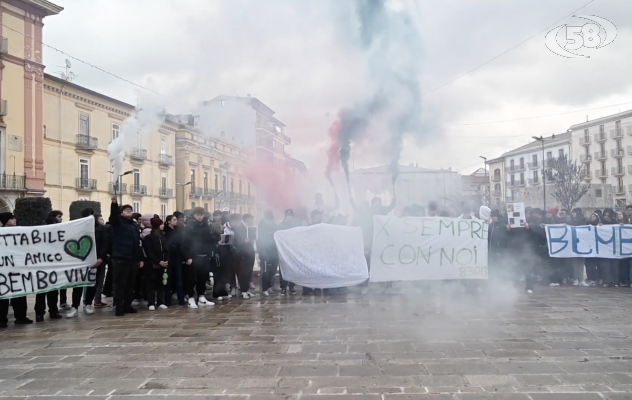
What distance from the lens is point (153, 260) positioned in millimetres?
9859

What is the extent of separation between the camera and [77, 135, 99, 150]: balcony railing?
36.0 m

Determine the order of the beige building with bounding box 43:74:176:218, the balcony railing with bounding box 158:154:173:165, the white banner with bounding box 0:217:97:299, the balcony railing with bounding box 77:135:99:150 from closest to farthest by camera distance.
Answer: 1. the white banner with bounding box 0:217:97:299
2. the balcony railing with bounding box 158:154:173:165
3. the beige building with bounding box 43:74:176:218
4. the balcony railing with bounding box 77:135:99:150

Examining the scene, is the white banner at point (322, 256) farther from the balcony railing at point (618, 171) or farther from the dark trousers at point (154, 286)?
the balcony railing at point (618, 171)

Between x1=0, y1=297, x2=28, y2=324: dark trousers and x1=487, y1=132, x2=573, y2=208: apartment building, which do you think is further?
x1=487, y1=132, x2=573, y2=208: apartment building

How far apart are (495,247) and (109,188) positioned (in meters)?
33.5

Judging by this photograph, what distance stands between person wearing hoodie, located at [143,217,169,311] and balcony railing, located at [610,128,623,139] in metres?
78.2

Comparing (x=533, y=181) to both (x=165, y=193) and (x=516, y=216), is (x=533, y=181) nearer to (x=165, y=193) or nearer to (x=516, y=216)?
(x=165, y=193)

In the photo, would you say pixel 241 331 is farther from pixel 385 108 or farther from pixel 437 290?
pixel 385 108

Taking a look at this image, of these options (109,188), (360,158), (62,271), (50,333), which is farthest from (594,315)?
(109,188)

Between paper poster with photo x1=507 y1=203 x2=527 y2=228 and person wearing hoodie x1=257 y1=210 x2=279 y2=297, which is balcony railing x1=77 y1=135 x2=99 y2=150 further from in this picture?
paper poster with photo x1=507 y1=203 x2=527 y2=228

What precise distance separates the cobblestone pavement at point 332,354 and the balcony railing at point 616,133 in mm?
74133

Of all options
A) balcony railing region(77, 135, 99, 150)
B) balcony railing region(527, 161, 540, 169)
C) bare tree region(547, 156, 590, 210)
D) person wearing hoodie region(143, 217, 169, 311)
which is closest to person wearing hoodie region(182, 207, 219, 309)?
person wearing hoodie region(143, 217, 169, 311)

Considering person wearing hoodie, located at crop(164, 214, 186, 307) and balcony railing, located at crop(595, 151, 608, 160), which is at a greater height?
balcony railing, located at crop(595, 151, 608, 160)

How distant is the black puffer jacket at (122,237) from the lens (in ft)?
30.8
